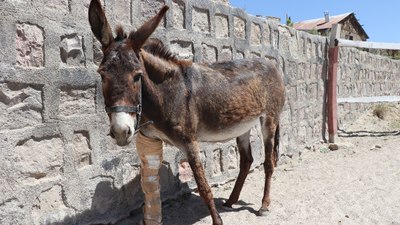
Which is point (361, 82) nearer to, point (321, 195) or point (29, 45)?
point (321, 195)

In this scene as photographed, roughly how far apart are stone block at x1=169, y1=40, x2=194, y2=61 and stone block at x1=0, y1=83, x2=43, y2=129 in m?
1.51

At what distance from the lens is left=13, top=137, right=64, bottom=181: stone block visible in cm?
256

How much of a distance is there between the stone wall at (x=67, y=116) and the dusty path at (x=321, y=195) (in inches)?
19.7

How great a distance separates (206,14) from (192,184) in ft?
6.14

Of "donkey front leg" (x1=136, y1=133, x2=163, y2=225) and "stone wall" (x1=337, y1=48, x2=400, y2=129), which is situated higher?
"stone wall" (x1=337, y1=48, x2=400, y2=129)

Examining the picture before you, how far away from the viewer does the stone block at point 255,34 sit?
4.98 m

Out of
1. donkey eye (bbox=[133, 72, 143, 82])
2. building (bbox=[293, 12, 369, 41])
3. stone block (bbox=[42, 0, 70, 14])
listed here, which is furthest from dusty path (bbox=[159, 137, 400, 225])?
building (bbox=[293, 12, 369, 41])

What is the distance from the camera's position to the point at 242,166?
13.1 ft

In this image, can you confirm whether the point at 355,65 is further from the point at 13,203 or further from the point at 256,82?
the point at 13,203

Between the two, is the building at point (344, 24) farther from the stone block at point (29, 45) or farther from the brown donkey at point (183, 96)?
the stone block at point (29, 45)

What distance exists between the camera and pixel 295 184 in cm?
468

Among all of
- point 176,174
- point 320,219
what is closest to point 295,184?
point 320,219

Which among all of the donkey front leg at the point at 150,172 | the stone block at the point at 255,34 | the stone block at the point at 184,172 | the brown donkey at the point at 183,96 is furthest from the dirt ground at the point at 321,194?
the stone block at the point at 255,34

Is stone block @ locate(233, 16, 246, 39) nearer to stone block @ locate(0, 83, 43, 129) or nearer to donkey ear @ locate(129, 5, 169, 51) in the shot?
donkey ear @ locate(129, 5, 169, 51)
